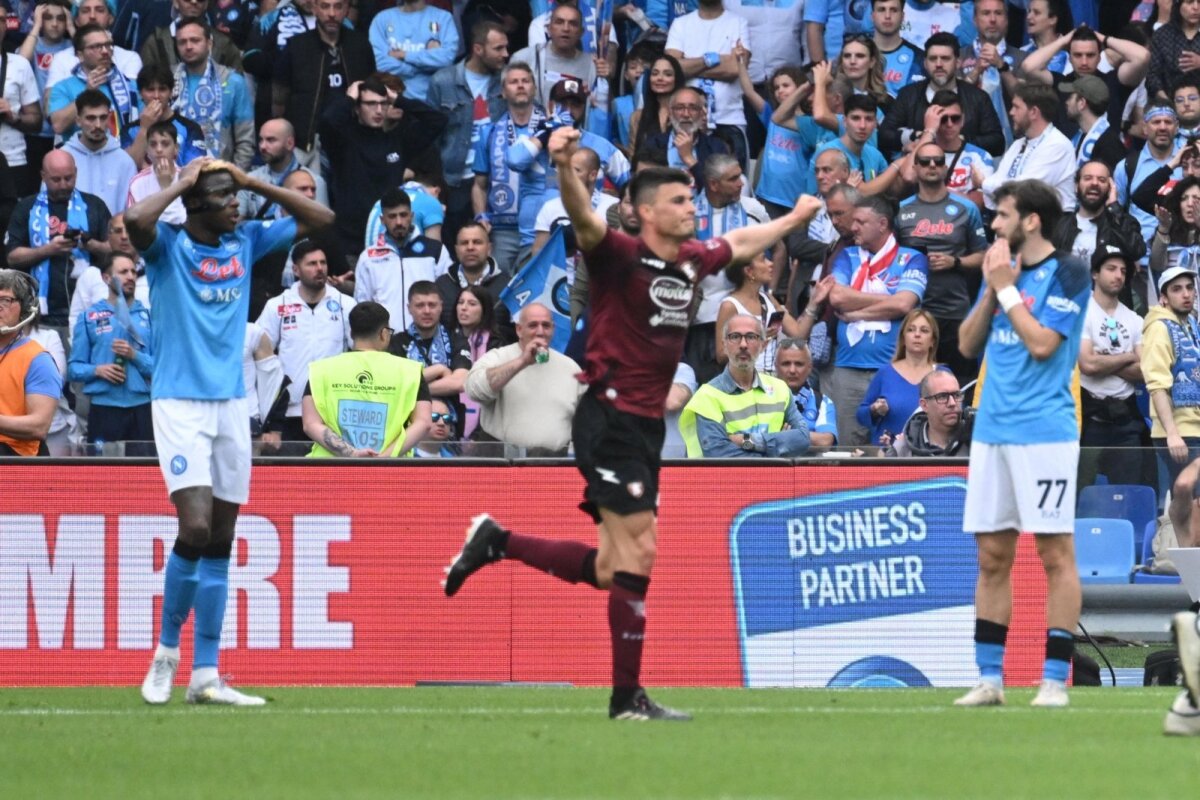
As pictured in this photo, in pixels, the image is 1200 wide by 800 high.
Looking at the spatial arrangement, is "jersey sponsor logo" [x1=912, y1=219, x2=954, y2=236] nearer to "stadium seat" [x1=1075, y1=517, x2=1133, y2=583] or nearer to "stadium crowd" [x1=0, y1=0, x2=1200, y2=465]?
"stadium crowd" [x1=0, y1=0, x2=1200, y2=465]

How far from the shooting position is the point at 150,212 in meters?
9.48

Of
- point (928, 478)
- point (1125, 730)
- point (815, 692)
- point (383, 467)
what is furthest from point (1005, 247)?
point (383, 467)

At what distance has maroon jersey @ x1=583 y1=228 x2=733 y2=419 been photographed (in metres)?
8.55

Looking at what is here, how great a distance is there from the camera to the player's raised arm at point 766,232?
896 centimetres

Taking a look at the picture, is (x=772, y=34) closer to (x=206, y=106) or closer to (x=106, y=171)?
(x=206, y=106)

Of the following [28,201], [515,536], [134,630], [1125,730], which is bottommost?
[134,630]

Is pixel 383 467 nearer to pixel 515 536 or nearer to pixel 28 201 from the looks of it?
pixel 515 536

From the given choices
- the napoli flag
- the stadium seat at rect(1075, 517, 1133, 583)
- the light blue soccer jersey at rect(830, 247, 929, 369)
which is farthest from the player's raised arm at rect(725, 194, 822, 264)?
the napoli flag

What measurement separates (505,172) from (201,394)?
27.5 ft

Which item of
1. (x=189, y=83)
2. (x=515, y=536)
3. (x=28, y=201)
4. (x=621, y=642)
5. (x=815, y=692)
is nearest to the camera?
(x=621, y=642)

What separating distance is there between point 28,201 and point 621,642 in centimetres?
1014

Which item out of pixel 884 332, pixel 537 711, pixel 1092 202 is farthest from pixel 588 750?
pixel 1092 202

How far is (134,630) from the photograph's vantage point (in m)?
12.6

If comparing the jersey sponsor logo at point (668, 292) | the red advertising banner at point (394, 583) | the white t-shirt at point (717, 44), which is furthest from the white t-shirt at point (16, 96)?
the jersey sponsor logo at point (668, 292)
